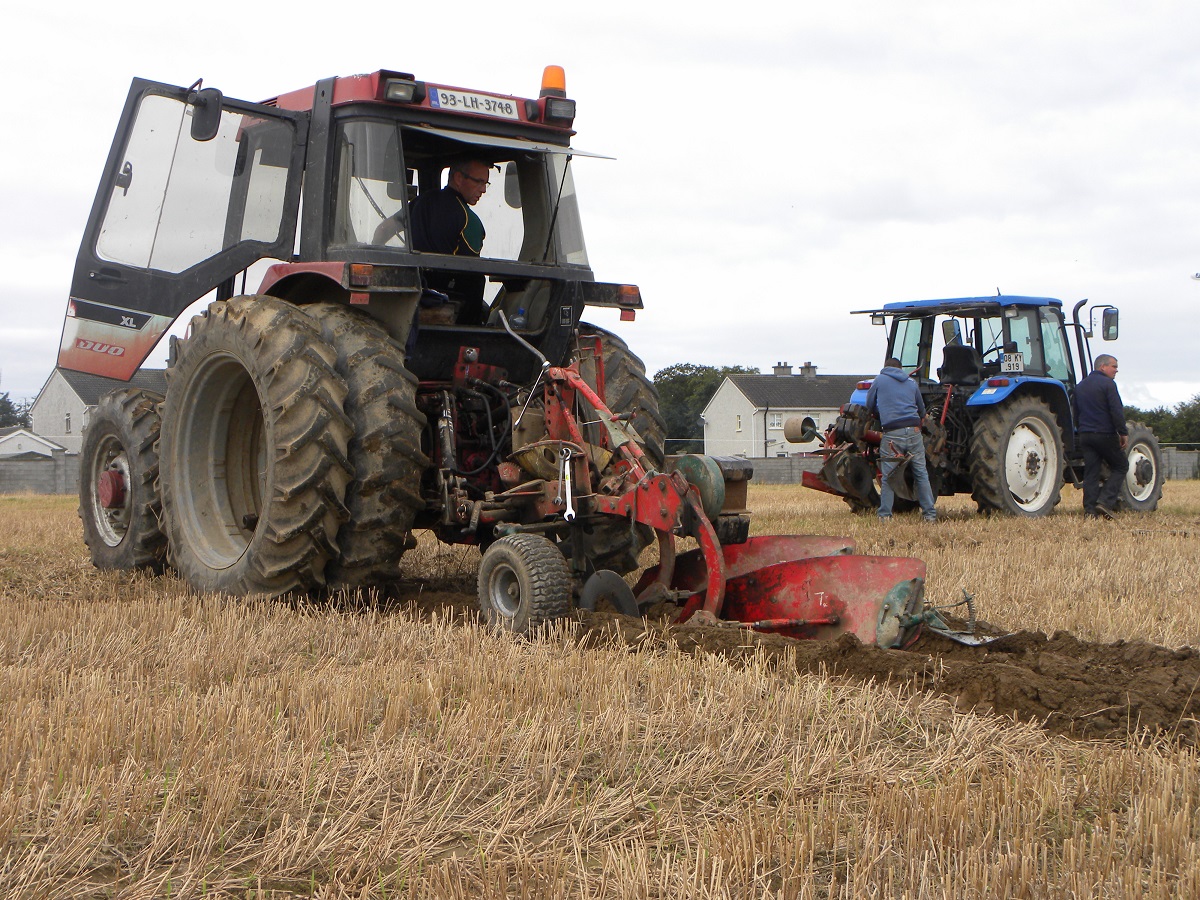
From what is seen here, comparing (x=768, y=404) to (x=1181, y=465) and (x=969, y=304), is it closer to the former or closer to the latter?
(x=1181, y=465)

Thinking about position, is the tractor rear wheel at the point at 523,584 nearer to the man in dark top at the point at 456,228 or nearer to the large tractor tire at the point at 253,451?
the large tractor tire at the point at 253,451

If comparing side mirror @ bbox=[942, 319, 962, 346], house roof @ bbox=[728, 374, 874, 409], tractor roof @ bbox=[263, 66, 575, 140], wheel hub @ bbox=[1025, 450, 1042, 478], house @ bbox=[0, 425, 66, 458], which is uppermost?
house roof @ bbox=[728, 374, 874, 409]

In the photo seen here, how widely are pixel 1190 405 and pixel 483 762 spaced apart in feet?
146

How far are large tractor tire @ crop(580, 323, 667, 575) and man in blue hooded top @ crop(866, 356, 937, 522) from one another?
4.69m

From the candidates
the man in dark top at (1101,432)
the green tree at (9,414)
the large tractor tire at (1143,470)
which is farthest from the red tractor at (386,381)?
the green tree at (9,414)

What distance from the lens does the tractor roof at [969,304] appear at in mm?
12484

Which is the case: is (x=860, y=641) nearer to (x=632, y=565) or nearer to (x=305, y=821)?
(x=632, y=565)

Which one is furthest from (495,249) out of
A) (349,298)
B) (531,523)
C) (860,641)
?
(860,641)

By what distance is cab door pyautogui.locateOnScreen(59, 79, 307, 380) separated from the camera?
6.61m

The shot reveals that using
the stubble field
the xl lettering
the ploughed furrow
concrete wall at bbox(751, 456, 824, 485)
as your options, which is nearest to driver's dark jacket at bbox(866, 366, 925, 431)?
the stubble field

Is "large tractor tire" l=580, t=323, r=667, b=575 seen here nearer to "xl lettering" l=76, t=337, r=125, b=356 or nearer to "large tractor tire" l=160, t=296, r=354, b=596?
"large tractor tire" l=160, t=296, r=354, b=596

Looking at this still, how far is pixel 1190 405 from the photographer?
1686 inches

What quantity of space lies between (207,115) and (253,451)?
1827 millimetres

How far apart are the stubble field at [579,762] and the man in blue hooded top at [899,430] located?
5586 millimetres
